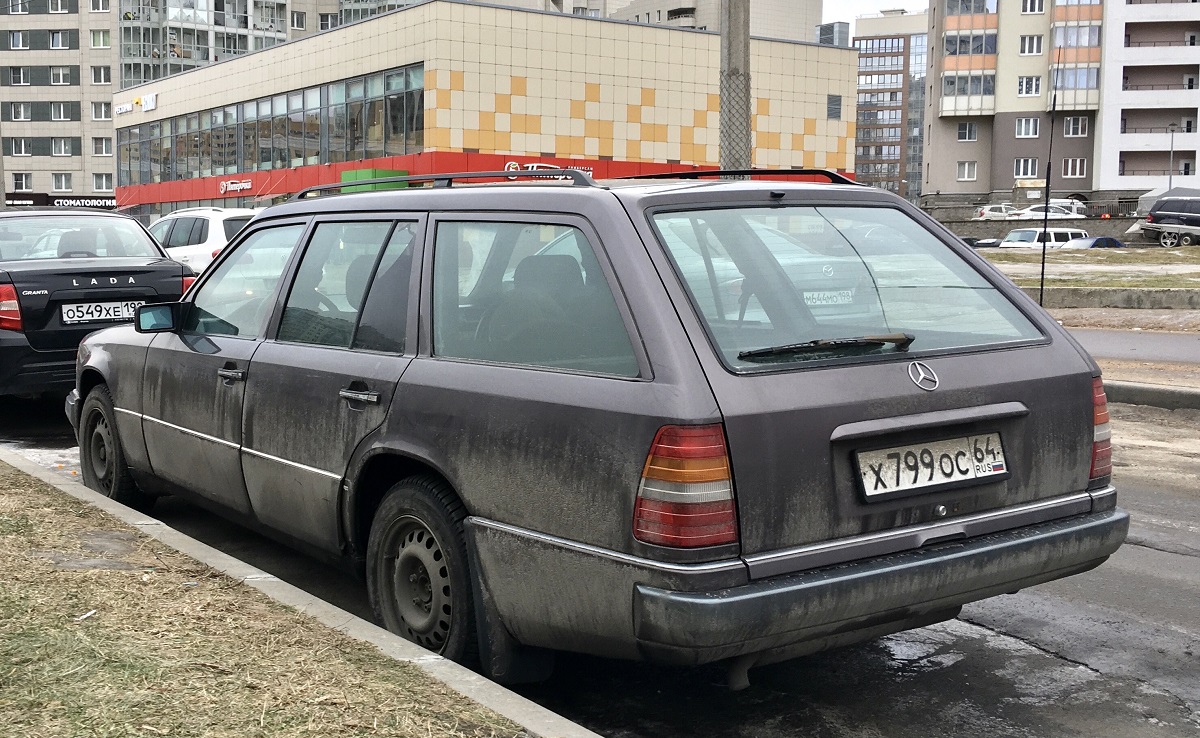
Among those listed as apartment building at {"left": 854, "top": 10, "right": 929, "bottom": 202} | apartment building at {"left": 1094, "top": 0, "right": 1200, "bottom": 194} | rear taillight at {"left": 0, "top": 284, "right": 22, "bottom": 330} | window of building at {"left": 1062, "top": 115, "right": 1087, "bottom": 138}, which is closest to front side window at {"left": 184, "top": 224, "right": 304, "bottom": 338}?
rear taillight at {"left": 0, "top": 284, "right": 22, "bottom": 330}

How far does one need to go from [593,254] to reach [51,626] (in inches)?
79.3

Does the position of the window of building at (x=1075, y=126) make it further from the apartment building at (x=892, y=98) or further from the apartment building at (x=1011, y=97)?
the apartment building at (x=892, y=98)

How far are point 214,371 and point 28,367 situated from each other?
426 centimetres

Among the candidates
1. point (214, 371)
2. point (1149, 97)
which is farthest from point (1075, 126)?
point (214, 371)

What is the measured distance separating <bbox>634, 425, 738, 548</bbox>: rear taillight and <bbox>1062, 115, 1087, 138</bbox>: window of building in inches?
3674

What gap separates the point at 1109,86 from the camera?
285 feet

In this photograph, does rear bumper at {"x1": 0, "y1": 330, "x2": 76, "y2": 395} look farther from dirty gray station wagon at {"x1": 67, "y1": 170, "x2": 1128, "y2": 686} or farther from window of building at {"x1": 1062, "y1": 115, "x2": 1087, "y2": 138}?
window of building at {"x1": 1062, "y1": 115, "x2": 1087, "y2": 138}

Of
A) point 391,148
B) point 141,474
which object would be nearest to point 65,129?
point 391,148

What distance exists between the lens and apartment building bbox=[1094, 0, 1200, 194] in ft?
282

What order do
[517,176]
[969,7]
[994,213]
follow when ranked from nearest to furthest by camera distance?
[517,176] → [994,213] → [969,7]

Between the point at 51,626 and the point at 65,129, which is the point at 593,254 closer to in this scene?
the point at 51,626

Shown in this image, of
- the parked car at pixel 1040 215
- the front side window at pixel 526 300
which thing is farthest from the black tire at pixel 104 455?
the parked car at pixel 1040 215

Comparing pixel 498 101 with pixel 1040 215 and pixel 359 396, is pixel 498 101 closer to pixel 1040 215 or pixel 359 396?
pixel 1040 215

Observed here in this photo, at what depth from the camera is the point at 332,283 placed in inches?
188
